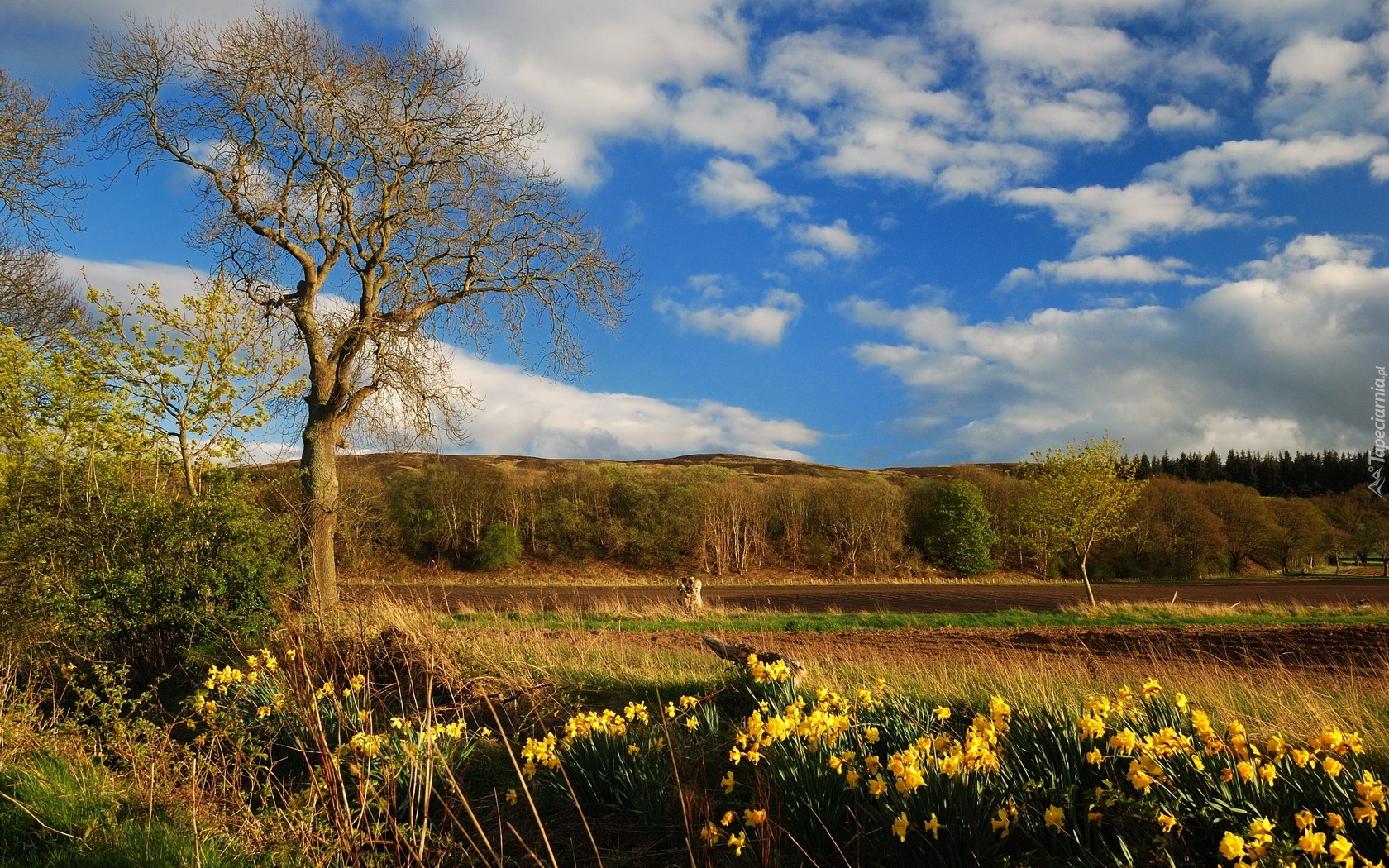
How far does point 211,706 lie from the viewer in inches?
244

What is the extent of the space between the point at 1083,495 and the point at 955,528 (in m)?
24.4

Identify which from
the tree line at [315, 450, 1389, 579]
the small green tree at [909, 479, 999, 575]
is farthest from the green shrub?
the small green tree at [909, 479, 999, 575]

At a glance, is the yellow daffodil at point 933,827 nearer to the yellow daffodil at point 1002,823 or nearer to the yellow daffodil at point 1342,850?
the yellow daffodil at point 1002,823

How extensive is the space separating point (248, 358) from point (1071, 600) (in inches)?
1117

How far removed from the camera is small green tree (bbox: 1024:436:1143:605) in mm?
29453

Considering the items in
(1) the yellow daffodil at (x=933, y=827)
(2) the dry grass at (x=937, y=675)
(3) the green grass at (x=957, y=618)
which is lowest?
(3) the green grass at (x=957, y=618)

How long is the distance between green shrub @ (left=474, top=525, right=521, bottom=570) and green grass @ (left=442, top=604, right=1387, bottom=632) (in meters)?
30.5

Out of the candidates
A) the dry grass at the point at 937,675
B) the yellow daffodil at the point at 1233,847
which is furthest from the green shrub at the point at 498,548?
the yellow daffodil at the point at 1233,847

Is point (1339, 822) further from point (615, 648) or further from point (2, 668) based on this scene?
point (2, 668)

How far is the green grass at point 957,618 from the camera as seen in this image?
17812mm

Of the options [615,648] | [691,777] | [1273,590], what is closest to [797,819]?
[691,777]

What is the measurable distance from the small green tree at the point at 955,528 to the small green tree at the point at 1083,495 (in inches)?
870

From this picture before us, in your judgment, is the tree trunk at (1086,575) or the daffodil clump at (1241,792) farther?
the tree trunk at (1086,575)

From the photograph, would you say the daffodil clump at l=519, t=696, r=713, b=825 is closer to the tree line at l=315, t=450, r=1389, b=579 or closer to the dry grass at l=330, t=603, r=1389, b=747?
the dry grass at l=330, t=603, r=1389, b=747
